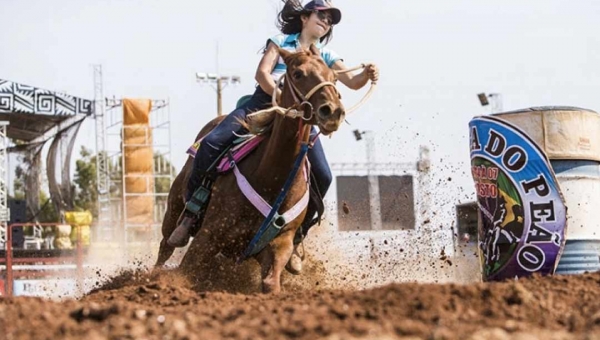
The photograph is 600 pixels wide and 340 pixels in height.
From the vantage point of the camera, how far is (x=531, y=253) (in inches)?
318

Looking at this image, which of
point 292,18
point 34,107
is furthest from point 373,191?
point 292,18

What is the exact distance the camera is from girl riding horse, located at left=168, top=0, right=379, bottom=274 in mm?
8102

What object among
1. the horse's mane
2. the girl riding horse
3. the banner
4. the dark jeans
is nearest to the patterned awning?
the girl riding horse

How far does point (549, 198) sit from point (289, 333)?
14.6ft

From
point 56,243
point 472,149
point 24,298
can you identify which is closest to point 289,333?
point 24,298

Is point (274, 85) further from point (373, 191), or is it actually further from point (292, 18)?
point (373, 191)

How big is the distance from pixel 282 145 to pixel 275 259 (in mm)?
869

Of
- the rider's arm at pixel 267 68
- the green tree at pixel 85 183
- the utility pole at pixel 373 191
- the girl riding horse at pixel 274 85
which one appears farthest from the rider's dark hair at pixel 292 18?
the green tree at pixel 85 183

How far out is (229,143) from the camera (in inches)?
320

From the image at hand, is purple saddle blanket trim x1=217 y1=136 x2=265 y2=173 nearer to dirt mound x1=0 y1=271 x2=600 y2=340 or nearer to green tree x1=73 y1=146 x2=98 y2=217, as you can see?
dirt mound x1=0 y1=271 x2=600 y2=340

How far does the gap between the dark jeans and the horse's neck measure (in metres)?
0.54

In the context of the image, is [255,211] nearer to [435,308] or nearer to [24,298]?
[24,298]

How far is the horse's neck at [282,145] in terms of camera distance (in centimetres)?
741

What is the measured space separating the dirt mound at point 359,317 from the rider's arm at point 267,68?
2747 mm
